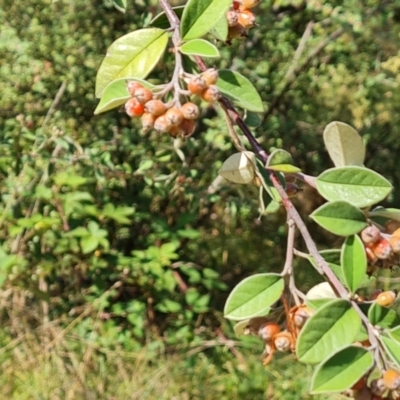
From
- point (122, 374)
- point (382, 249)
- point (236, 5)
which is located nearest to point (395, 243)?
point (382, 249)

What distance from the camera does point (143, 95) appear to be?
1.87 feet

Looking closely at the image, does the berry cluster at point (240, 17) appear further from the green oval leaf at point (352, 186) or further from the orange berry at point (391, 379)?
the orange berry at point (391, 379)

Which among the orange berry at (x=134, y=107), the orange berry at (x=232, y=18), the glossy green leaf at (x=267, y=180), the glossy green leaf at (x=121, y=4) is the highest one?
the glossy green leaf at (x=121, y=4)

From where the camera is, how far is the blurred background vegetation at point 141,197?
194 centimetres

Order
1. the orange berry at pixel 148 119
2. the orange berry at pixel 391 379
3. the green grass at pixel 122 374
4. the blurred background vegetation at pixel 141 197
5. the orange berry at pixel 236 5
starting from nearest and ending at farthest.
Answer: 1. the orange berry at pixel 391 379
2. the orange berry at pixel 148 119
3. the orange berry at pixel 236 5
4. the blurred background vegetation at pixel 141 197
5. the green grass at pixel 122 374

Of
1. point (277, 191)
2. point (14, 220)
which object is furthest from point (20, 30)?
point (277, 191)

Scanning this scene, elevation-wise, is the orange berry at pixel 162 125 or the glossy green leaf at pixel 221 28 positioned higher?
the glossy green leaf at pixel 221 28

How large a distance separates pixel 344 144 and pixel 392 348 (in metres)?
0.24

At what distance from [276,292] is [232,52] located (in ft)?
5.51

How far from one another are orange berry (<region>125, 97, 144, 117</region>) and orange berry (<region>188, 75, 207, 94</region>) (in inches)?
2.4

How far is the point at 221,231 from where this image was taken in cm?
288

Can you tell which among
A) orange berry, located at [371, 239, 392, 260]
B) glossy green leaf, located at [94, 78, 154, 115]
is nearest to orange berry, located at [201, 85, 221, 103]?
glossy green leaf, located at [94, 78, 154, 115]

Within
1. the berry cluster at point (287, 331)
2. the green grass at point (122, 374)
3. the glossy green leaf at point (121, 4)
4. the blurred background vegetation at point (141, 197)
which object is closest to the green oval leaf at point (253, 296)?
the berry cluster at point (287, 331)

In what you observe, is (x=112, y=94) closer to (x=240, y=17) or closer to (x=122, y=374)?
(x=240, y=17)
